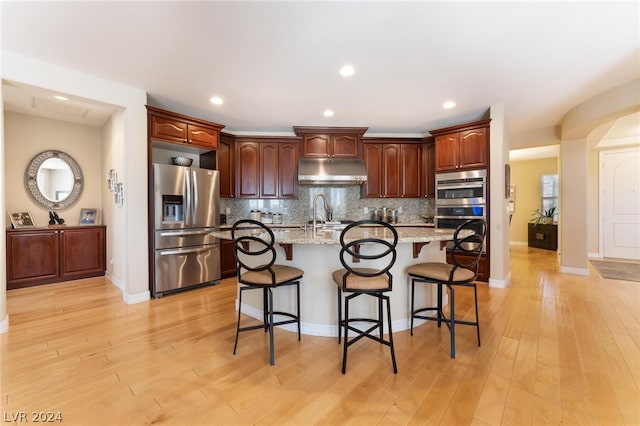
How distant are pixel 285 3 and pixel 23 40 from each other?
239 cm

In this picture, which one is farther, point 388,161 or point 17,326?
point 388,161

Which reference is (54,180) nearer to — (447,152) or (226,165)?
(226,165)

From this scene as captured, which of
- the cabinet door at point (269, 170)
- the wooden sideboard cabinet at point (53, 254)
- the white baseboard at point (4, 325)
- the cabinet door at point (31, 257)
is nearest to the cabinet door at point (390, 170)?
the cabinet door at point (269, 170)

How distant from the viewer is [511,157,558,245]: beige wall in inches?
314

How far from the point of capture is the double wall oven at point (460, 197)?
13.6ft

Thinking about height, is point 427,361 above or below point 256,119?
below

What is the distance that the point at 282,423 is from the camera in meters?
1.45

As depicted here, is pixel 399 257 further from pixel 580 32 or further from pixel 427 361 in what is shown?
pixel 580 32

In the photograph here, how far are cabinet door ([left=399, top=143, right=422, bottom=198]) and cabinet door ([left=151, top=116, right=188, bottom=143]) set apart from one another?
3791 mm

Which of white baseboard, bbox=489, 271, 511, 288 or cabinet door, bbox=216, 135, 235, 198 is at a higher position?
cabinet door, bbox=216, 135, 235, 198

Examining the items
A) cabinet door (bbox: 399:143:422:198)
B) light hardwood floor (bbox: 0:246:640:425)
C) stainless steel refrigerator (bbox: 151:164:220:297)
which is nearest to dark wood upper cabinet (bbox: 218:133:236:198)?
stainless steel refrigerator (bbox: 151:164:220:297)

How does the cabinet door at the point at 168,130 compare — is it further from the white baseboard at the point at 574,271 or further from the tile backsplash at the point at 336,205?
the white baseboard at the point at 574,271

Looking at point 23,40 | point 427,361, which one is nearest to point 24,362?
point 23,40

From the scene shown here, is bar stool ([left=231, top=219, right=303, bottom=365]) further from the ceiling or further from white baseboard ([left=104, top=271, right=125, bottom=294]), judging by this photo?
white baseboard ([left=104, top=271, right=125, bottom=294])
